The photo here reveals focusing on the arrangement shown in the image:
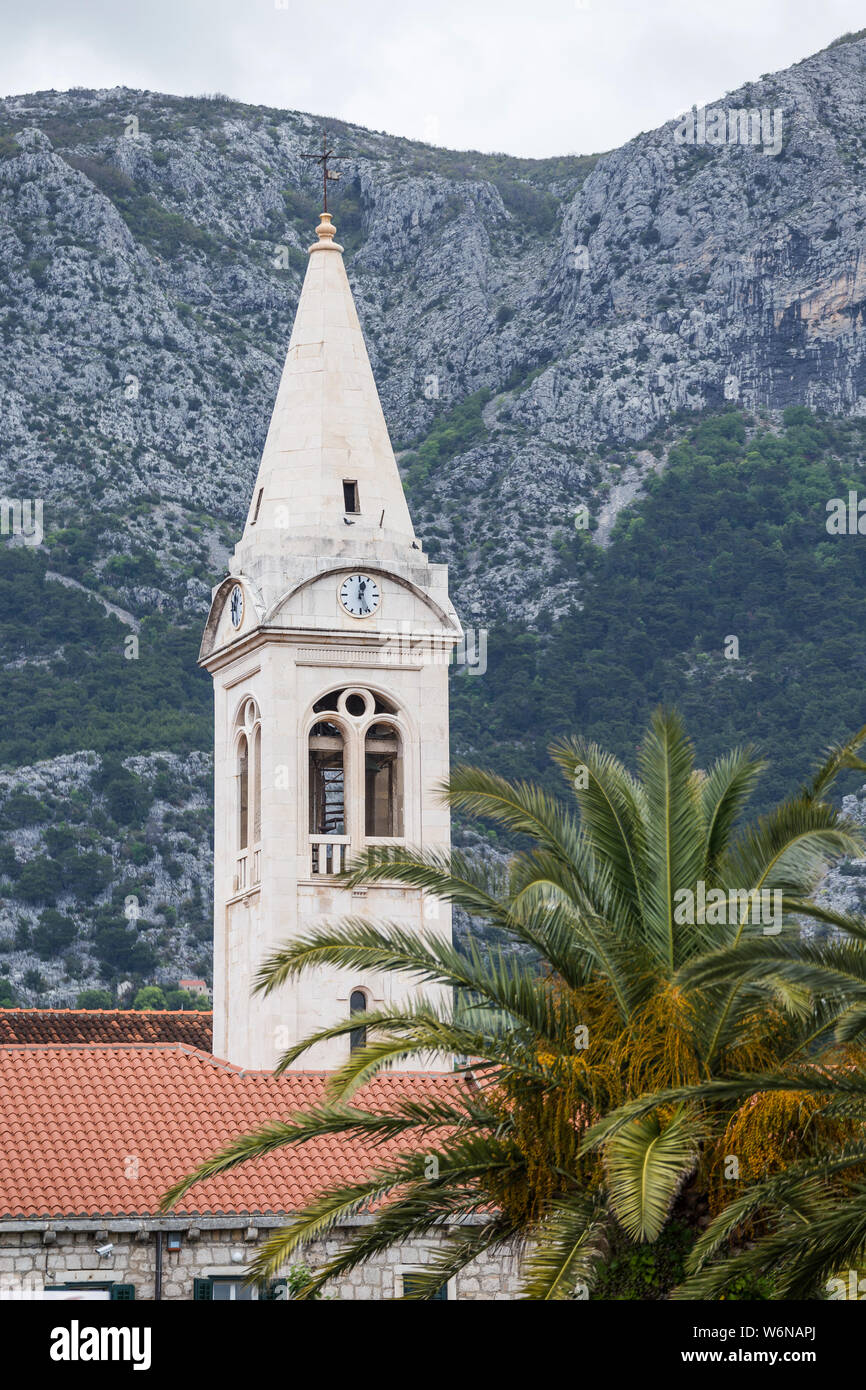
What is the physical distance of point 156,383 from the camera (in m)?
123

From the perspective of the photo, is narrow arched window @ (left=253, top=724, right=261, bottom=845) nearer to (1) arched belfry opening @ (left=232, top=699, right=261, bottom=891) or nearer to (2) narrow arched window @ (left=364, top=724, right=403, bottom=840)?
(1) arched belfry opening @ (left=232, top=699, right=261, bottom=891)

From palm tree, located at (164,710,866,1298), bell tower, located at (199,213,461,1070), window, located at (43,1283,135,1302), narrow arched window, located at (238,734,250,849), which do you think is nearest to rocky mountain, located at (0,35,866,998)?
narrow arched window, located at (238,734,250,849)

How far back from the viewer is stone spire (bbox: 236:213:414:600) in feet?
154

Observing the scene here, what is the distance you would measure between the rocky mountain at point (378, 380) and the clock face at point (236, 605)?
49692mm

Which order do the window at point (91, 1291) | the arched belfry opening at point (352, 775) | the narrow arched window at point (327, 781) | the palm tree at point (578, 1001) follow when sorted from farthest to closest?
the narrow arched window at point (327, 781) < the arched belfry opening at point (352, 775) < the window at point (91, 1291) < the palm tree at point (578, 1001)

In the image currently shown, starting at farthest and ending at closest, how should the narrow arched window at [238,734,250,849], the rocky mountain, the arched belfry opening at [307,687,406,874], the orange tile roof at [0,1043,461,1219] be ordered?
the rocky mountain
the narrow arched window at [238,734,250,849]
the arched belfry opening at [307,687,406,874]
the orange tile roof at [0,1043,461,1219]

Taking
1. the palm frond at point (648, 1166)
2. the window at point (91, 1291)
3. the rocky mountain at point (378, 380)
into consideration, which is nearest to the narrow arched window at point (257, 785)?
the window at point (91, 1291)

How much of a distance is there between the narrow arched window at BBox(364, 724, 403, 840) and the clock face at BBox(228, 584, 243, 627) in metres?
3.18

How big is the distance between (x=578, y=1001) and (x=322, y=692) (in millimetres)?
21103

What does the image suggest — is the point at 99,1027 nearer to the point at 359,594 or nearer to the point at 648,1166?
the point at 359,594

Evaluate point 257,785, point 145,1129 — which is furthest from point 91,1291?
point 257,785

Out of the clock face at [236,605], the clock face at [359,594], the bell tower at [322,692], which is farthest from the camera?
the clock face at [236,605]

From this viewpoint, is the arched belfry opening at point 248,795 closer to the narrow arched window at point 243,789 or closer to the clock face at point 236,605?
the narrow arched window at point 243,789

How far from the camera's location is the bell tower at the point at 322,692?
4566 centimetres
